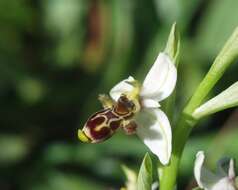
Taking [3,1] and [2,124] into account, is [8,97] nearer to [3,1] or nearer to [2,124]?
[2,124]

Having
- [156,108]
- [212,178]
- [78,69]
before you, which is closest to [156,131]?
[156,108]

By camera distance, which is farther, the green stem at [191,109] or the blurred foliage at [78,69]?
the blurred foliage at [78,69]

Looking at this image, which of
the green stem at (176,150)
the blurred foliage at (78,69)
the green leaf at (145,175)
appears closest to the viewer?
the green leaf at (145,175)

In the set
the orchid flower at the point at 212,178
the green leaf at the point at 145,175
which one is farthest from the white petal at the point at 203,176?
the green leaf at the point at 145,175

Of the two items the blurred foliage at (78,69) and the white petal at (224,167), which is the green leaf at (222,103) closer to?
the white petal at (224,167)

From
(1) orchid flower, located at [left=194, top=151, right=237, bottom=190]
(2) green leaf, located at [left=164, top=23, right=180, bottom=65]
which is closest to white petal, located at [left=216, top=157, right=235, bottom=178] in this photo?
(1) orchid flower, located at [left=194, top=151, right=237, bottom=190]

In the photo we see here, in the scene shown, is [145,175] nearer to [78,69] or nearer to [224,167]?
[224,167]

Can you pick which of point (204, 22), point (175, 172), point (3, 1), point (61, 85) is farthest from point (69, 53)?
point (175, 172)
